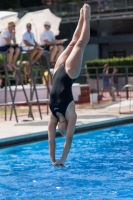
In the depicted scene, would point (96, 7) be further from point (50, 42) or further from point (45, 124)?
point (45, 124)

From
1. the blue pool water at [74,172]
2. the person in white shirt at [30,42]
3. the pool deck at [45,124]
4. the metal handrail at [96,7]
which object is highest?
the person in white shirt at [30,42]

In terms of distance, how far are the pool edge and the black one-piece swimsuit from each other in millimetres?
5136

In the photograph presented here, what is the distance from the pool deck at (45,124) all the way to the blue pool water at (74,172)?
1.06 feet

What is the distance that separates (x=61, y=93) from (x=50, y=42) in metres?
9.46

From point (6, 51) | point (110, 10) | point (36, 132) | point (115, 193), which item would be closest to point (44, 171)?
point (115, 193)

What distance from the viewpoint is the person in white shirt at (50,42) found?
1588cm

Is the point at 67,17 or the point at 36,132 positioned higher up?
the point at 36,132

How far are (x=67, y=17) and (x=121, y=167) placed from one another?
31891 millimetres

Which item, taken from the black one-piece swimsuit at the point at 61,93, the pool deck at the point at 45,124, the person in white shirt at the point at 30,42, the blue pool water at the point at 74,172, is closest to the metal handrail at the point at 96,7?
the pool deck at the point at 45,124

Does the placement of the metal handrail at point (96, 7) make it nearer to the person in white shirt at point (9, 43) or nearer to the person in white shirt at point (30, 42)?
the person in white shirt at point (30, 42)

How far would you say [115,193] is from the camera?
24.2ft

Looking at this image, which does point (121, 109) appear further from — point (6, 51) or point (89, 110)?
point (6, 51)

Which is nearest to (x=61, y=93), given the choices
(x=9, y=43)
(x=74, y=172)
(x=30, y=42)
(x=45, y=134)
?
(x=74, y=172)

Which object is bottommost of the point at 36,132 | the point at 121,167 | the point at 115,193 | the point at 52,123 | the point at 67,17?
the point at 67,17
